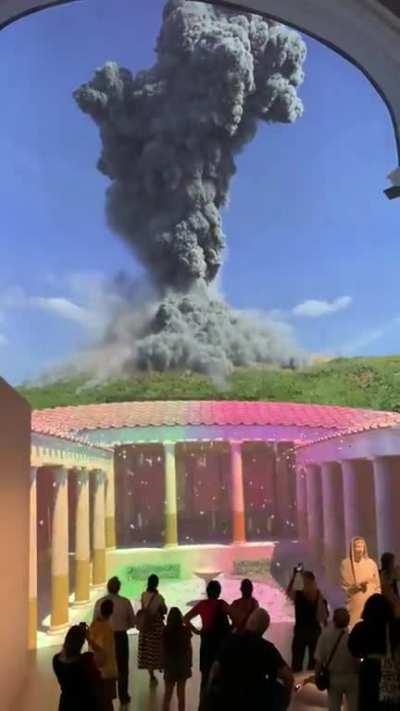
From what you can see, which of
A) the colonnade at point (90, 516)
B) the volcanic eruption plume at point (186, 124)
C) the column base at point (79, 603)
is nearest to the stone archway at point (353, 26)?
the colonnade at point (90, 516)

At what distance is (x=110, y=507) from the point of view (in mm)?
12562

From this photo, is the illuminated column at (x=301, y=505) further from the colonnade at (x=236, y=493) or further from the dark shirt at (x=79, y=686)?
the dark shirt at (x=79, y=686)

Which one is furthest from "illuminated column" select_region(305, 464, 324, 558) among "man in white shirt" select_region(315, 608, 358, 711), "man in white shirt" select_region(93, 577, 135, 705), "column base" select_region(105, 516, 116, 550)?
"man in white shirt" select_region(315, 608, 358, 711)

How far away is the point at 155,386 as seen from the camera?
63.8 ft

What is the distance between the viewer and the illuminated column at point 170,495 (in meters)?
13.2

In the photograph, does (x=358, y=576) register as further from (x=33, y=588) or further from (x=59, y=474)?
(x=59, y=474)

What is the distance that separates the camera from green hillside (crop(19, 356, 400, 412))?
18.9 meters

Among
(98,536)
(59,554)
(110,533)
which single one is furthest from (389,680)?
(110,533)

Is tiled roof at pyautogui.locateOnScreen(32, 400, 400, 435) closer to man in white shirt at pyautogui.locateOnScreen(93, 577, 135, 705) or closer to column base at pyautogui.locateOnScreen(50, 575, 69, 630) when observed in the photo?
column base at pyautogui.locateOnScreen(50, 575, 69, 630)

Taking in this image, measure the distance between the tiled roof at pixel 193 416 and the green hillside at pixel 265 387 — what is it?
415 centimetres

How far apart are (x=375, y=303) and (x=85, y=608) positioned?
12085 mm

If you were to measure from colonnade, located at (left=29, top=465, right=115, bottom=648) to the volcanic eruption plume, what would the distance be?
9.23 meters

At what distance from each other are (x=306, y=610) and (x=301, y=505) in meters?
7.40

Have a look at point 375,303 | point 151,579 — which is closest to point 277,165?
point 375,303
